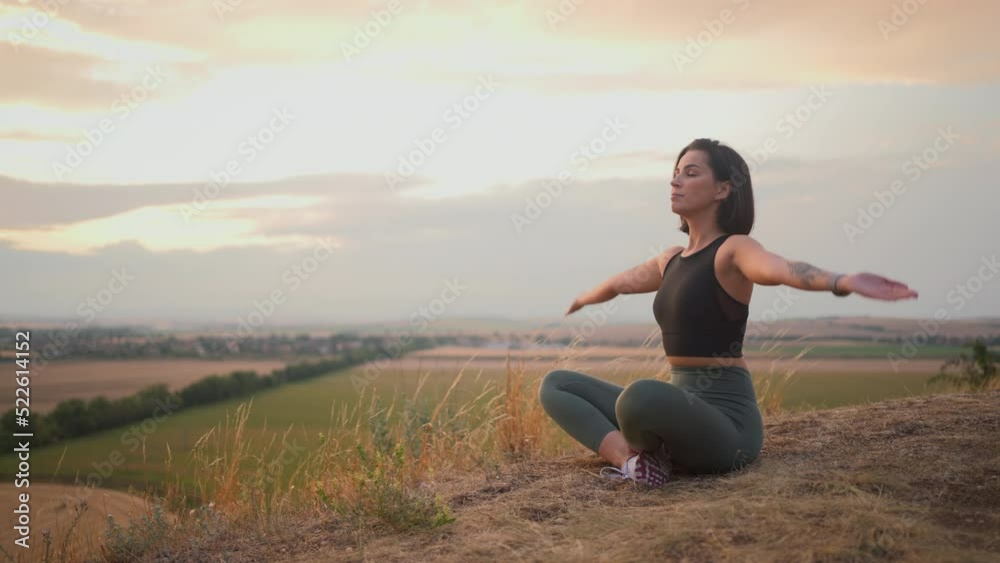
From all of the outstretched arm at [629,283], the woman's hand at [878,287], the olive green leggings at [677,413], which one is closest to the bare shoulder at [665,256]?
the outstretched arm at [629,283]

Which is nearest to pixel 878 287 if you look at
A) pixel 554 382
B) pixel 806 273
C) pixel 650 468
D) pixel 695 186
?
pixel 806 273

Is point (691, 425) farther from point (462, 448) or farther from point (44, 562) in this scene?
point (44, 562)

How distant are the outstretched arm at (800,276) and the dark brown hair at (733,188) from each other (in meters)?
0.25

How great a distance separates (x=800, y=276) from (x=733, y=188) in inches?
41.2

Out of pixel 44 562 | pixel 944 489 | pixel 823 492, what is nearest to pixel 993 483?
pixel 944 489

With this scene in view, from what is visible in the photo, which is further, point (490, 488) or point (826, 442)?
point (826, 442)

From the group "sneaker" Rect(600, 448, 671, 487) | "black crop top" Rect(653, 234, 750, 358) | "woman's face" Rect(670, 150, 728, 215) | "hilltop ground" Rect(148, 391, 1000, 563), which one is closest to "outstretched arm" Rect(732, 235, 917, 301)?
"black crop top" Rect(653, 234, 750, 358)

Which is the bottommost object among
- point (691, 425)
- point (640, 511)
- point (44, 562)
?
point (44, 562)

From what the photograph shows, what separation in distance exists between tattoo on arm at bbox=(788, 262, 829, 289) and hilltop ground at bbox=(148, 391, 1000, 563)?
101 cm

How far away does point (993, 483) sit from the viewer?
4043mm

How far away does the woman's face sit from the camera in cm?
482

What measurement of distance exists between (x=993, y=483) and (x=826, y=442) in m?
1.41

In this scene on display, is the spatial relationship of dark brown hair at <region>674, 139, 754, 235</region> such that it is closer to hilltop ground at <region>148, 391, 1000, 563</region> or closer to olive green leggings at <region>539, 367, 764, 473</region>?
olive green leggings at <region>539, 367, 764, 473</region>

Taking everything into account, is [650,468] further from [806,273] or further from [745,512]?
[806,273]
